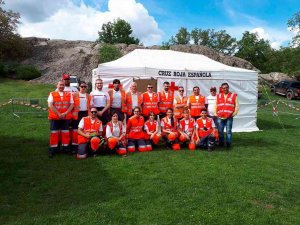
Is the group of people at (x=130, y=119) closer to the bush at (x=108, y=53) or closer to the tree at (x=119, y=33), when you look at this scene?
the bush at (x=108, y=53)

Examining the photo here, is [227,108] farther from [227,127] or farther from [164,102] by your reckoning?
[164,102]

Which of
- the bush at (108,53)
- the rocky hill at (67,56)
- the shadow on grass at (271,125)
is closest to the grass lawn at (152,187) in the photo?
the shadow on grass at (271,125)

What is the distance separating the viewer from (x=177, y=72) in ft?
36.1

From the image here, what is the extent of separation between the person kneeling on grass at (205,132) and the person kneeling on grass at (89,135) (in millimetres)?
2623

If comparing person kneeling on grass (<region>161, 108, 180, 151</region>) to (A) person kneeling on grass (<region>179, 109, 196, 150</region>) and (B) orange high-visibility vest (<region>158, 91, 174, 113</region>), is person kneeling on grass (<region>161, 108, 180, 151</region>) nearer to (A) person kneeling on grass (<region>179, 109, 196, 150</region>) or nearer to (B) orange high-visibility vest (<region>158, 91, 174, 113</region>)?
(A) person kneeling on grass (<region>179, 109, 196, 150</region>)

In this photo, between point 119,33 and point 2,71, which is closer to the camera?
point 2,71

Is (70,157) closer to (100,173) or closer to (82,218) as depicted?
(100,173)

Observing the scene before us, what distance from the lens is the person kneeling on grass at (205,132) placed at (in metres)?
8.78

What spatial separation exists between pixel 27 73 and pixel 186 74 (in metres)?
19.3

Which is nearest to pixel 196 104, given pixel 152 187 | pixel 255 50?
pixel 152 187

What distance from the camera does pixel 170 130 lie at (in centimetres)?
888

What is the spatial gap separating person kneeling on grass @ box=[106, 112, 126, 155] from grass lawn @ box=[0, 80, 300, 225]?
0.36 m

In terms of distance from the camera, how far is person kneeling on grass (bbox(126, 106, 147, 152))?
8.44 m

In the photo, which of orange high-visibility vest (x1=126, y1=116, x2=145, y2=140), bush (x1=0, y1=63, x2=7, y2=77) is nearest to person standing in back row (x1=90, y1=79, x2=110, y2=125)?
orange high-visibility vest (x1=126, y1=116, x2=145, y2=140)
